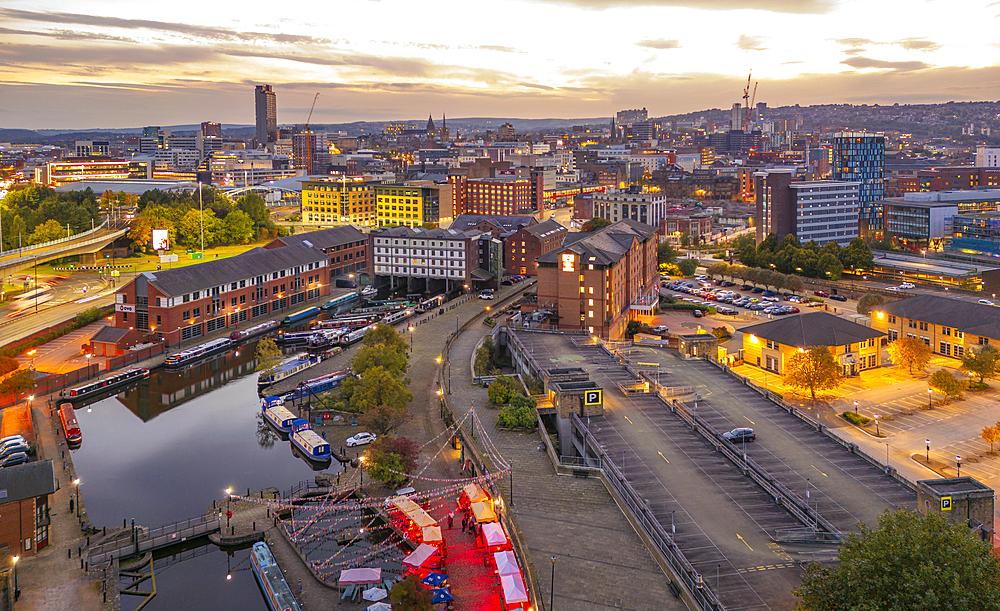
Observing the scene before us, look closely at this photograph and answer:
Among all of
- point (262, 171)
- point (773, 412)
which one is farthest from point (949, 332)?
point (262, 171)

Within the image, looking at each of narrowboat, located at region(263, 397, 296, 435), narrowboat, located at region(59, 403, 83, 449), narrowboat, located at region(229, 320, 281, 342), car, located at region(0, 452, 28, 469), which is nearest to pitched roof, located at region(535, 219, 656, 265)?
narrowboat, located at region(229, 320, 281, 342)

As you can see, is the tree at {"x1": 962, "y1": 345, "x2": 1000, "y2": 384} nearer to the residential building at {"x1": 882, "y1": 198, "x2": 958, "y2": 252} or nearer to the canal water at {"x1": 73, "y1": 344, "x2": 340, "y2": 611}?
the canal water at {"x1": 73, "y1": 344, "x2": 340, "y2": 611}

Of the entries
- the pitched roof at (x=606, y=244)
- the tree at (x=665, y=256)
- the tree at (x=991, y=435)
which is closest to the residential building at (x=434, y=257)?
the pitched roof at (x=606, y=244)

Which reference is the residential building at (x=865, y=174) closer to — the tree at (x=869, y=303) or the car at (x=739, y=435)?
the tree at (x=869, y=303)

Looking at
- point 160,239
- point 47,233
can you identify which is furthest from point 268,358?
point 47,233

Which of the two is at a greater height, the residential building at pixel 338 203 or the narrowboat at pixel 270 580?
the residential building at pixel 338 203

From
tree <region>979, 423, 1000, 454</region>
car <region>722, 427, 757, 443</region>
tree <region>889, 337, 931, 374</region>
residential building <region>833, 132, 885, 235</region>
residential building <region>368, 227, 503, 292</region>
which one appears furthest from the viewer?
residential building <region>833, 132, 885, 235</region>
